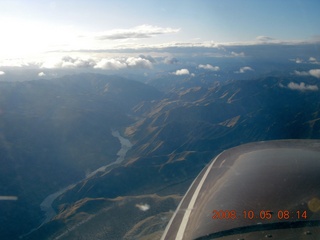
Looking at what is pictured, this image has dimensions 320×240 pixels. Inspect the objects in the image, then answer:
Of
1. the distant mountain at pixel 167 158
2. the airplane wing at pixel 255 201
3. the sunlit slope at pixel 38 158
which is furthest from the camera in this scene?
the sunlit slope at pixel 38 158

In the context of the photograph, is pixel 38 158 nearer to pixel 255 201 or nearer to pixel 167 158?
pixel 167 158

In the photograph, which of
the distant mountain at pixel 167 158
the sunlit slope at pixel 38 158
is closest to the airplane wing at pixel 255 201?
the distant mountain at pixel 167 158

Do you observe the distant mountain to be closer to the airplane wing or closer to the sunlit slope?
the sunlit slope

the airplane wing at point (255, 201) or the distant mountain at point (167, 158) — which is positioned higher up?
the airplane wing at point (255, 201)

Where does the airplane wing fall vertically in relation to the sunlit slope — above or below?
above

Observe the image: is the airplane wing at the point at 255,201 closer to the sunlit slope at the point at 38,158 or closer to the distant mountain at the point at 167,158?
the distant mountain at the point at 167,158

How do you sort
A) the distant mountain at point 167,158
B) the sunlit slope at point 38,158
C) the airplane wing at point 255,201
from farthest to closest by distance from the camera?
the sunlit slope at point 38,158 → the distant mountain at point 167,158 → the airplane wing at point 255,201

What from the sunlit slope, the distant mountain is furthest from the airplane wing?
the sunlit slope

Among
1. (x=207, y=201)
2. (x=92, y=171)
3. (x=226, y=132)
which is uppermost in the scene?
(x=207, y=201)

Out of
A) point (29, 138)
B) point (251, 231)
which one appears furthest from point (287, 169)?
point (29, 138)

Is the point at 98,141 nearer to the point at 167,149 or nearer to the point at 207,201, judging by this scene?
the point at 167,149

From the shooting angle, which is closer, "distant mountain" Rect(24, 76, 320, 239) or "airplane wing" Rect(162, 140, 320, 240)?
"airplane wing" Rect(162, 140, 320, 240)
